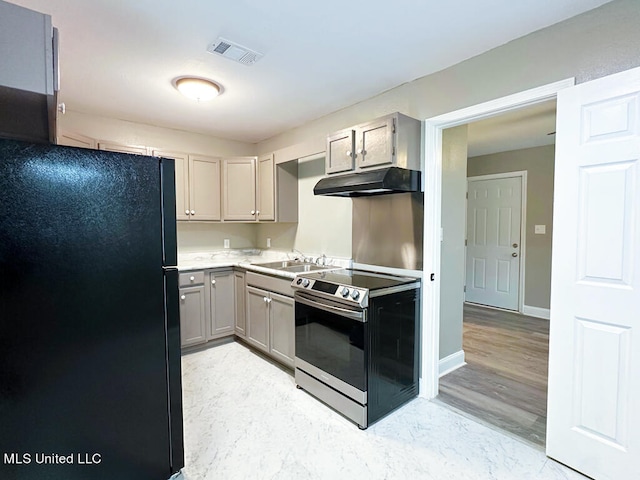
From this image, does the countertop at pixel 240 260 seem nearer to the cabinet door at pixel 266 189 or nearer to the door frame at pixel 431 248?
the cabinet door at pixel 266 189

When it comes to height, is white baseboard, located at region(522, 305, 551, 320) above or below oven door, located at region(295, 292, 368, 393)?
below

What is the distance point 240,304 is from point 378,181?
2.21 m

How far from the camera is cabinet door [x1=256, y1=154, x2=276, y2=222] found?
3.83 meters

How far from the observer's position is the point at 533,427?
86.9 inches

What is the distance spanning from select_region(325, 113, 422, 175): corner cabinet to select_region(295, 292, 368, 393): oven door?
114 cm

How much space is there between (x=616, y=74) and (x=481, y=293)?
173 inches

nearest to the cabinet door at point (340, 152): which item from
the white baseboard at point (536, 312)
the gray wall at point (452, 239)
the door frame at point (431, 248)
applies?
the door frame at point (431, 248)

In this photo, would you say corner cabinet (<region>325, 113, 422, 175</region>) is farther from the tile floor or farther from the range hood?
the tile floor

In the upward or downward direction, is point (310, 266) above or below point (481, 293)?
above

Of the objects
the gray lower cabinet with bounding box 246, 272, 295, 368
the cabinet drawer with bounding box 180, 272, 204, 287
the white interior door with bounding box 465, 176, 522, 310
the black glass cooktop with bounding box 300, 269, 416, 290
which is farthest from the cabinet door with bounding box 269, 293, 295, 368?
the white interior door with bounding box 465, 176, 522, 310

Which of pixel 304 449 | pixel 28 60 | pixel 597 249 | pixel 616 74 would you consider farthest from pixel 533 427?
pixel 28 60

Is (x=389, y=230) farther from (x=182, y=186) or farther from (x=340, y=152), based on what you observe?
(x=182, y=186)

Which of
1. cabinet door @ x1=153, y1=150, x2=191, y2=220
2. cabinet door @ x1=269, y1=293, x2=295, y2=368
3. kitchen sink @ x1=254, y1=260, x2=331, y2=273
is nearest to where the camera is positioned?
cabinet door @ x1=269, y1=293, x2=295, y2=368

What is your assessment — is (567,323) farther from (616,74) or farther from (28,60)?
(28,60)
